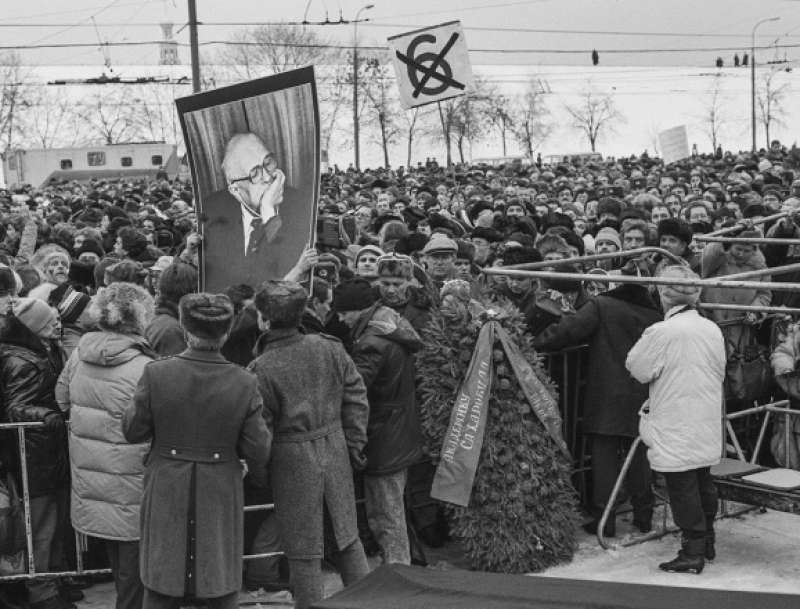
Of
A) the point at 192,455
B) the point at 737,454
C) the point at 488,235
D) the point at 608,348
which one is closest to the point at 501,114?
the point at 488,235

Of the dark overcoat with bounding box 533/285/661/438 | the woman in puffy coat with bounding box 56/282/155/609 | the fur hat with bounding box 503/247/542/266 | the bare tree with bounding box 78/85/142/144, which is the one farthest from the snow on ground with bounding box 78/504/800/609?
the bare tree with bounding box 78/85/142/144

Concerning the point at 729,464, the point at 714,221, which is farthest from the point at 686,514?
the point at 714,221

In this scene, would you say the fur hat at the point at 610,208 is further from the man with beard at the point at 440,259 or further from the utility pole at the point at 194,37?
the utility pole at the point at 194,37

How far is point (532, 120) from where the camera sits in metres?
96.4

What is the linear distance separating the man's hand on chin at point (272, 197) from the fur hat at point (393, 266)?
2.41 ft

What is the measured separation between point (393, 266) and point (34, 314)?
6.60 ft

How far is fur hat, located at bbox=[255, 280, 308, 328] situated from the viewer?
5211mm

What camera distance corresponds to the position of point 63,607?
5801mm

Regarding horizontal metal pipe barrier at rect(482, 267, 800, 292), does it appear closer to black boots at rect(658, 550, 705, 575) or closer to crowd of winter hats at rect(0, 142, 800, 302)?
crowd of winter hats at rect(0, 142, 800, 302)

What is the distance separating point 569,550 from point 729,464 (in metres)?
1.10

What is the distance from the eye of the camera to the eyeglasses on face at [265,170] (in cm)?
620

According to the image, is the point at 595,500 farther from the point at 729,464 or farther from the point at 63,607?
the point at 63,607

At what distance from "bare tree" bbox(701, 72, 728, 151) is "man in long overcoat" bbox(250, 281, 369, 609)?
9267 cm

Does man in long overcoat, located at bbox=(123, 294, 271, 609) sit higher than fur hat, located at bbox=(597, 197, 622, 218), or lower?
lower
